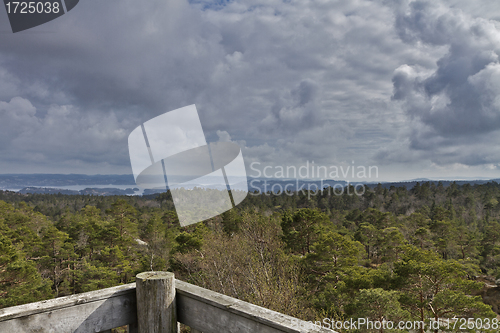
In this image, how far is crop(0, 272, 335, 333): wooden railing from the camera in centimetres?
142

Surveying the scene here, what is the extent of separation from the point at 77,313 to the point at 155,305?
383 mm

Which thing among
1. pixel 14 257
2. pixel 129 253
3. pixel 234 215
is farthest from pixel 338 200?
pixel 14 257

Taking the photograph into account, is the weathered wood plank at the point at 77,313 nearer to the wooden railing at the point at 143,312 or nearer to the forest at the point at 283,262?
the wooden railing at the point at 143,312

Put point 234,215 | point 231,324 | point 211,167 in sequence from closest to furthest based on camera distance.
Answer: point 231,324
point 211,167
point 234,215

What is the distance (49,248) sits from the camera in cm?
2658

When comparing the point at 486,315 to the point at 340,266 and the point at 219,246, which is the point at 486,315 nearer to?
the point at 340,266

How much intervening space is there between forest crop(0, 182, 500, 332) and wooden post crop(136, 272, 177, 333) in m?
13.7

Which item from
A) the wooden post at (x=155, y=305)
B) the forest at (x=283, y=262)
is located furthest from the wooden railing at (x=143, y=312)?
the forest at (x=283, y=262)

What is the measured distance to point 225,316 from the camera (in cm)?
149

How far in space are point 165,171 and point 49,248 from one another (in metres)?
28.5

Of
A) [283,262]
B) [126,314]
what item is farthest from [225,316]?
[283,262]

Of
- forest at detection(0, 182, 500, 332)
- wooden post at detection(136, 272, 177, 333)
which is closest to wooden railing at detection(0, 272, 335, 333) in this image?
wooden post at detection(136, 272, 177, 333)

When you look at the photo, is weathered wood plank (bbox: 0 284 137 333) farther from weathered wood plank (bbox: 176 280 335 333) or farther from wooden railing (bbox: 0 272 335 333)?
weathered wood plank (bbox: 176 280 335 333)

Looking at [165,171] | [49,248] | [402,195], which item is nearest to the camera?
[165,171]
